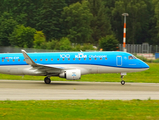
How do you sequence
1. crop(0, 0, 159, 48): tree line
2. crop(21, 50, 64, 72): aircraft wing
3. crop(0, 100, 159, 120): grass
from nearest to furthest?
crop(0, 100, 159, 120): grass, crop(21, 50, 64, 72): aircraft wing, crop(0, 0, 159, 48): tree line

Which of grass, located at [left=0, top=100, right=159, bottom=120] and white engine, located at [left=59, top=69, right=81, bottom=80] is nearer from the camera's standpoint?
grass, located at [left=0, top=100, right=159, bottom=120]

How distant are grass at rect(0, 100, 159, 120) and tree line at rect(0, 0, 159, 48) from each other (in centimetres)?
4767

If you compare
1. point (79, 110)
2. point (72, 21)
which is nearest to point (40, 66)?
point (79, 110)

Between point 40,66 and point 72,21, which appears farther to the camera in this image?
point 72,21

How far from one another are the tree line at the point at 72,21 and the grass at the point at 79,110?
47665 millimetres

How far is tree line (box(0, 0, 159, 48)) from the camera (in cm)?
7600

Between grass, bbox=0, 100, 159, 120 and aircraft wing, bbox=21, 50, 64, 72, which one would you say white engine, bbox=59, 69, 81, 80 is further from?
grass, bbox=0, 100, 159, 120

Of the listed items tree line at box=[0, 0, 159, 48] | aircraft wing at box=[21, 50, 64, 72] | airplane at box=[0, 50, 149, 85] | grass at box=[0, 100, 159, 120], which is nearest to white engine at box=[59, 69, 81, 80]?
airplane at box=[0, 50, 149, 85]

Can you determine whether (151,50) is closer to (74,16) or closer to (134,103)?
(74,16)

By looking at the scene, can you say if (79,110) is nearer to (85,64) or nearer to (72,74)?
(72,74)

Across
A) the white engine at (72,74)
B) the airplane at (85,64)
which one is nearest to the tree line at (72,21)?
the airplane at (85,64)

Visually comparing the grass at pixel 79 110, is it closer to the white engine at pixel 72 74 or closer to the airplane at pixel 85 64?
the white engine at pixel 72 74

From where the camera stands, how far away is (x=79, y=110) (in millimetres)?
15055

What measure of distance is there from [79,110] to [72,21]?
7582 centimetres
